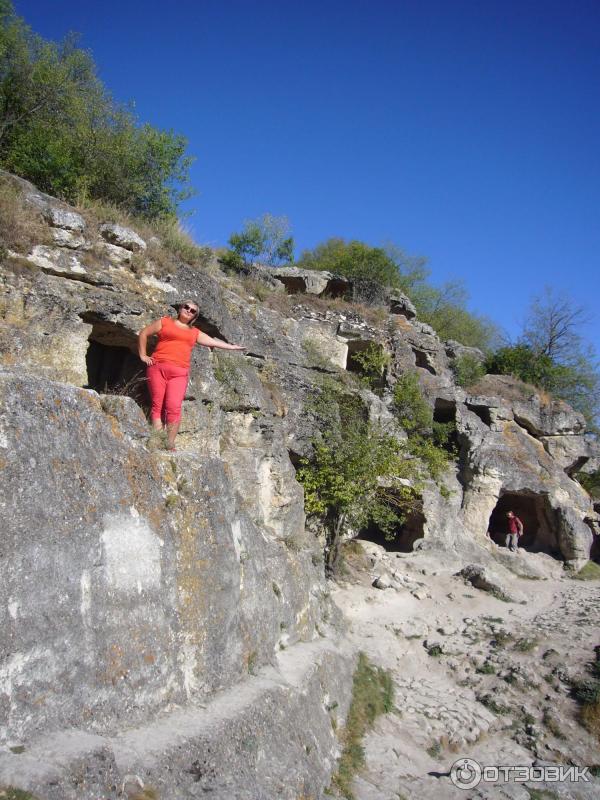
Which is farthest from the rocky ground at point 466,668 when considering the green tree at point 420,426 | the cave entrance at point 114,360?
the cave entrance at point 114,360

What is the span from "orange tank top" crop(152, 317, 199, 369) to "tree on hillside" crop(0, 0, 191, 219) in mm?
5092

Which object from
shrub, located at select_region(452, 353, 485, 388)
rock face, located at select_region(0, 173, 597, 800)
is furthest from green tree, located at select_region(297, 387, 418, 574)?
shrub, located at select_region(452, 353, 485, 388)

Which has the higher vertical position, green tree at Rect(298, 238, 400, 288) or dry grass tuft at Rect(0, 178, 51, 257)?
green tree at Rect(298, 238, 400, 288)

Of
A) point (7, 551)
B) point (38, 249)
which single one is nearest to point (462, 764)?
point (7, 551)

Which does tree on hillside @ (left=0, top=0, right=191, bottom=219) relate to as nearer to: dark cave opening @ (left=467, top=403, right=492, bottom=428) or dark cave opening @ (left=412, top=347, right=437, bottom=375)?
dark cave opening @ (left=412, top=347, right=437, bottom=375)

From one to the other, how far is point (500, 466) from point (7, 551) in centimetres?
1452

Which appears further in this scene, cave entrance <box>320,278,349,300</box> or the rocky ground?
cave entrance <box>320,278,349,300</box>

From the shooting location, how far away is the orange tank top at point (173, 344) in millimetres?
6254

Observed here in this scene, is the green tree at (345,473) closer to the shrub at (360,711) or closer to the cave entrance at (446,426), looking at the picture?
the cave entrance at (446,426)

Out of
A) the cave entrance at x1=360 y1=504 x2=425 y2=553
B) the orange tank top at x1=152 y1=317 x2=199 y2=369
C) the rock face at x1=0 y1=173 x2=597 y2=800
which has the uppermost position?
the orange tank top at x1=152 y1=317 x2=199 y2=369

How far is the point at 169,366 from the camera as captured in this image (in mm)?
6199

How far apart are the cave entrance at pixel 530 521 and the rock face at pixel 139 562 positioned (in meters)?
6.77

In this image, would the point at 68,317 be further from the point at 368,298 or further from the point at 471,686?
the point at 368,298

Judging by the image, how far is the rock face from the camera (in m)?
3.53
